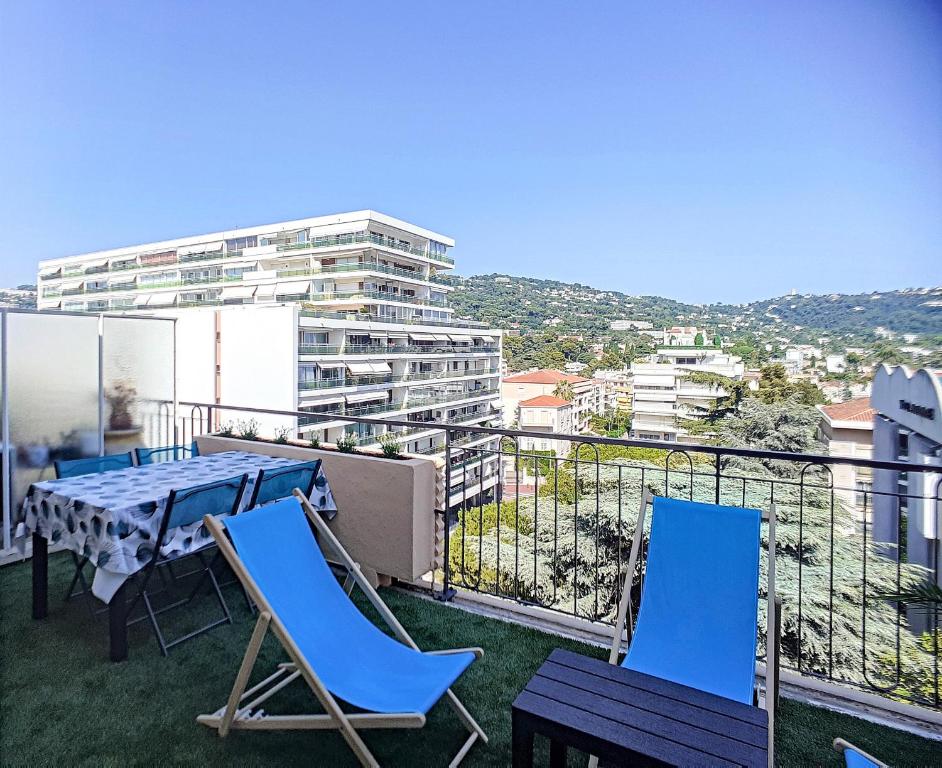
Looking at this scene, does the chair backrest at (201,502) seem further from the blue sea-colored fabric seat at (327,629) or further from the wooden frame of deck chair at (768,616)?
the wooden frame of deck chair at (768,616)

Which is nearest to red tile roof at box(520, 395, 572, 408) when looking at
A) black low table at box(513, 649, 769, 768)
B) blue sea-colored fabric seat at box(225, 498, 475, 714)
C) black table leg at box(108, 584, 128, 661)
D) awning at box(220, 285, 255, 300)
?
awning at box(220, 285, 255, 300)

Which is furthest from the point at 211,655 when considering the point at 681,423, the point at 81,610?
the point at 681,423

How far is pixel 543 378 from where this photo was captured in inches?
2298

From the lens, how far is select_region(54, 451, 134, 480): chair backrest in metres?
3.62

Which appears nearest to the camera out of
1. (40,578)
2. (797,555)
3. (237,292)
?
(40,578)

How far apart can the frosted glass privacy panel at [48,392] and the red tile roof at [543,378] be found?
53.0 meters

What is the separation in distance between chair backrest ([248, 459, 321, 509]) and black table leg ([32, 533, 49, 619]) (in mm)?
1180

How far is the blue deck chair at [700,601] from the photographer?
7.29 feet

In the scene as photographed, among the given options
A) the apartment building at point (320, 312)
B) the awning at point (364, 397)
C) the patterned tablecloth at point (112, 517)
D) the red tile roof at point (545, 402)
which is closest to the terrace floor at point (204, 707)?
the patterned tablecloth at point (112, 517)

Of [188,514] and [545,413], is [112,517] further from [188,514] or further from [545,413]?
[545,413]

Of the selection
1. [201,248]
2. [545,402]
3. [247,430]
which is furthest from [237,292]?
[247,430]

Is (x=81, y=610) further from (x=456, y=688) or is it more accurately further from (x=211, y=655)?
(x=456, y=688)

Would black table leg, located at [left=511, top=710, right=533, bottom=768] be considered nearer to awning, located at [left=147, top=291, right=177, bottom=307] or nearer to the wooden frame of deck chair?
the wooden frame of deck chair

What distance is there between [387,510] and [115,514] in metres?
1.55
